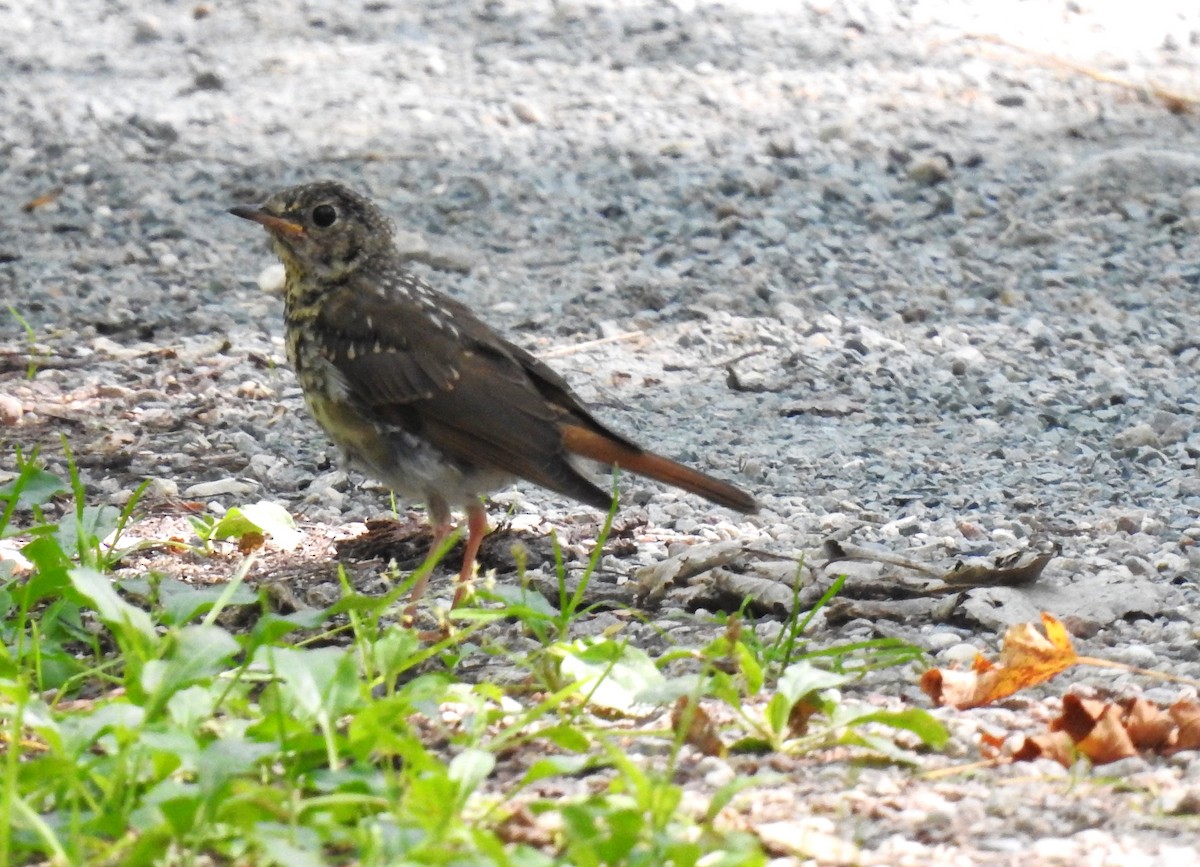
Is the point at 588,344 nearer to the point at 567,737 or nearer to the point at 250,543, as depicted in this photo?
the point at 250,543

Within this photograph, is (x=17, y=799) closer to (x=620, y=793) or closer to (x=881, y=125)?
(x=620, y=793)

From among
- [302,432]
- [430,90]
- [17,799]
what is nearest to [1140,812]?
[17,799]

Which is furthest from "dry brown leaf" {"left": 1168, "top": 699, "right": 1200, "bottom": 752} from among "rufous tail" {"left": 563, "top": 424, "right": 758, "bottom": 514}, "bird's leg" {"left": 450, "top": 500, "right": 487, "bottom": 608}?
"bird's leg" {"left": 450, "top": 500, "right": 487, "bottom": 608}

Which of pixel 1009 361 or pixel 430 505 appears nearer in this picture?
pixel 430 505

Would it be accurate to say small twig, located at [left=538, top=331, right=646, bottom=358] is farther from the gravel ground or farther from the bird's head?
the bird's head

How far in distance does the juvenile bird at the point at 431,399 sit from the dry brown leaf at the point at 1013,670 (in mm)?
1110

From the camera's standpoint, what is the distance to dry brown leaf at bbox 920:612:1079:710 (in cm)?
350

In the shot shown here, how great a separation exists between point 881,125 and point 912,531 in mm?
4548

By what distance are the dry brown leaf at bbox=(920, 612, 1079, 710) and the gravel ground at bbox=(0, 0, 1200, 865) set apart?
0.20 feet

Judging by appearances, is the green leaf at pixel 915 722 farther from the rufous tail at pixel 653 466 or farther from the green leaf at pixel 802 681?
the rufous tail at pixel 653 466

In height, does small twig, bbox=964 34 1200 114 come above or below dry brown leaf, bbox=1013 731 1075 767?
above

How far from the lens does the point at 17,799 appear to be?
8.70ft

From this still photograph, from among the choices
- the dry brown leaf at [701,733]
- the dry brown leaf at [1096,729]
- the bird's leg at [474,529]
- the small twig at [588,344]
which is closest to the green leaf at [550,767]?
the dry brown leaf at [701,733]

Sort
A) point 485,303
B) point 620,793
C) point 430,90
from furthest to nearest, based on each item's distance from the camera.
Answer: point 430,90
point 485,303
point 620,793
